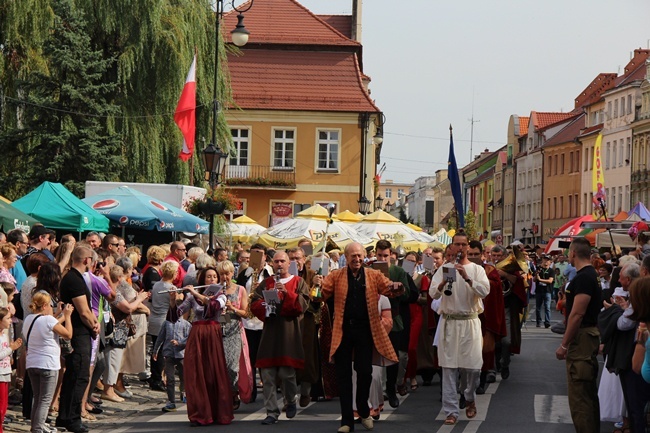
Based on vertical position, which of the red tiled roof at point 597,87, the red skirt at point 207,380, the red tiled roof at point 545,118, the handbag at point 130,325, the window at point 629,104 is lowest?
the red skirt at point 207,380

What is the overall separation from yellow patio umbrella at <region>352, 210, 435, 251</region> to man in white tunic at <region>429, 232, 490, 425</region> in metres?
19.4

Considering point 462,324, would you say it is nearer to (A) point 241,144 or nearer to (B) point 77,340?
(B) point 77,340

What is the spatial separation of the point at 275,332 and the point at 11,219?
6209 millimetres


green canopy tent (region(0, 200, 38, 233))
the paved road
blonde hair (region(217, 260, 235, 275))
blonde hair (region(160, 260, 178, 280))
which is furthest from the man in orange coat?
green canopy tent (region(0, 200, 38, 233))

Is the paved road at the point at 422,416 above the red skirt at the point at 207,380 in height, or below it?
below

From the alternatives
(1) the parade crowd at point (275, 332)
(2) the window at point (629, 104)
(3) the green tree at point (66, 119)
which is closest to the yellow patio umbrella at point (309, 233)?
(3) the green tree at point (66, 119)

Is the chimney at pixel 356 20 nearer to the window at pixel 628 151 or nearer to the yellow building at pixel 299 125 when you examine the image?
the yellow building at pixel 299 125

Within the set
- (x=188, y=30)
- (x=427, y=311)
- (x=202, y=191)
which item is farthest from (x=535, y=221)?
→ (x=427, y=311)

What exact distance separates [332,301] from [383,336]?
2.32 ft

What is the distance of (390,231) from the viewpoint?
33.7m

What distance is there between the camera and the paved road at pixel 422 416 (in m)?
12.8

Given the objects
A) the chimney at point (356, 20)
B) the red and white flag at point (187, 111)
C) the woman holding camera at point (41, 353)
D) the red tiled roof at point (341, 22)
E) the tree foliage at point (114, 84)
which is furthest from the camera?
the red tiled roof at point (341, 22)

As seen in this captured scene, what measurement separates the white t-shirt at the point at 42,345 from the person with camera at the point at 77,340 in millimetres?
550

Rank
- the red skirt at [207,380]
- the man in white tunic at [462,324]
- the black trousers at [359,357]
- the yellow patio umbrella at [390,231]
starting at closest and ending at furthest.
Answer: the black trousers at [359,357] < the red skirt at [207,380] < the man in white tunic at [462,324] < the yellow patio umbrella at [390,231]
